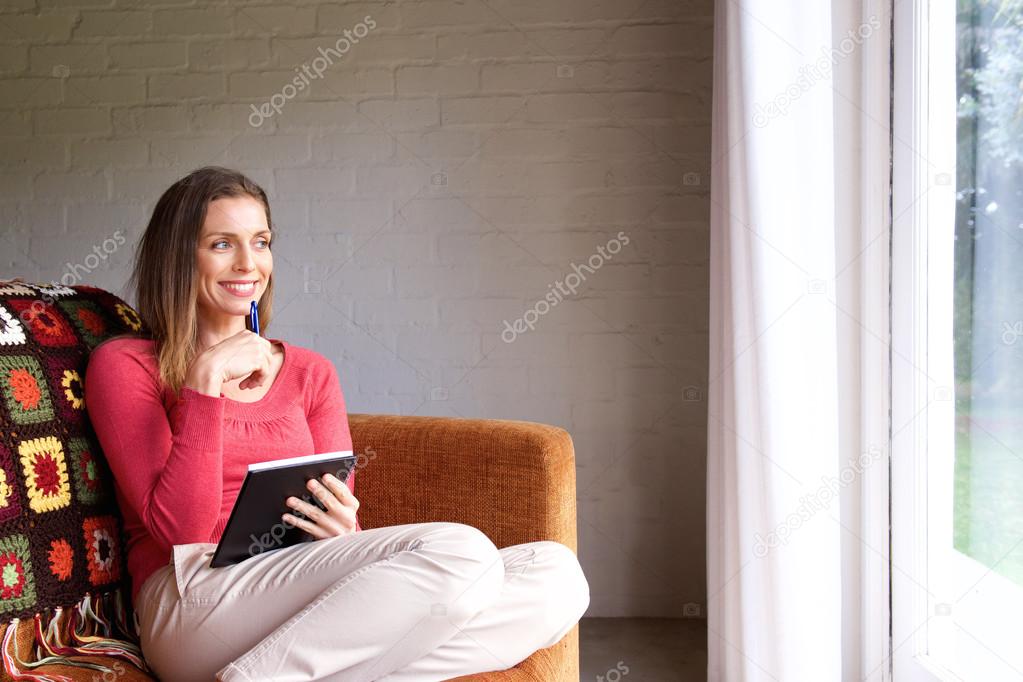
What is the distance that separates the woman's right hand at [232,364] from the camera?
1.54 meters

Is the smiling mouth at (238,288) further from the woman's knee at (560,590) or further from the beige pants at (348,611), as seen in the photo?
the woman's knee at (560,590)

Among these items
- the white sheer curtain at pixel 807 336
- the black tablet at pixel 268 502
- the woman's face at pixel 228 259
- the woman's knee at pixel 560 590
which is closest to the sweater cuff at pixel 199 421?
the black tablet at pixel 268 502

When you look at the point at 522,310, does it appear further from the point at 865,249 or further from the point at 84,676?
the point at 84,676

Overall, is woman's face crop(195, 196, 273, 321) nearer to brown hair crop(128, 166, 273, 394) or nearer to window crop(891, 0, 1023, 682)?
brown hair crop(128, 166, 273, 394)

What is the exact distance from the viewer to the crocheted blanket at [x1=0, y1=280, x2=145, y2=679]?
4.58 ft

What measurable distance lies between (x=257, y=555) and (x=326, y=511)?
0.13m

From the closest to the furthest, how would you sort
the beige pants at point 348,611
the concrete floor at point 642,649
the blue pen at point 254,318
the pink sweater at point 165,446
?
the beige pants at point 348,611, the pink sweater at point 165,446, the blue pen at point 254,318, the concrete floor at point 642,649

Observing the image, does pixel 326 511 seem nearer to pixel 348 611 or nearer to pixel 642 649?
pixel 348 611

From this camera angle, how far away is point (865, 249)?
1937 mm

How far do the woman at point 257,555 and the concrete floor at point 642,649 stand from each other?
0.86m

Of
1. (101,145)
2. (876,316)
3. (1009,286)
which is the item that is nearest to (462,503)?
(876,316)

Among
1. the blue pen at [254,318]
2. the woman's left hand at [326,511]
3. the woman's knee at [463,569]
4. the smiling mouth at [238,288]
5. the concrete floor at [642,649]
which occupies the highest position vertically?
the smiling mouth at [238,288]

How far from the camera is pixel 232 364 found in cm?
159

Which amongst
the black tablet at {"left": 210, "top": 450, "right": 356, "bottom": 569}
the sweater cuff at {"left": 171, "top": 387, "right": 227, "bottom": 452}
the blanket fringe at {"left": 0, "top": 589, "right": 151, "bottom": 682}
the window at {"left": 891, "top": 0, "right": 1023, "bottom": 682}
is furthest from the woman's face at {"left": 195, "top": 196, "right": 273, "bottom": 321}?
the window at {"left": 891, "top": 0, "right": 1023, "bottom": 682}
